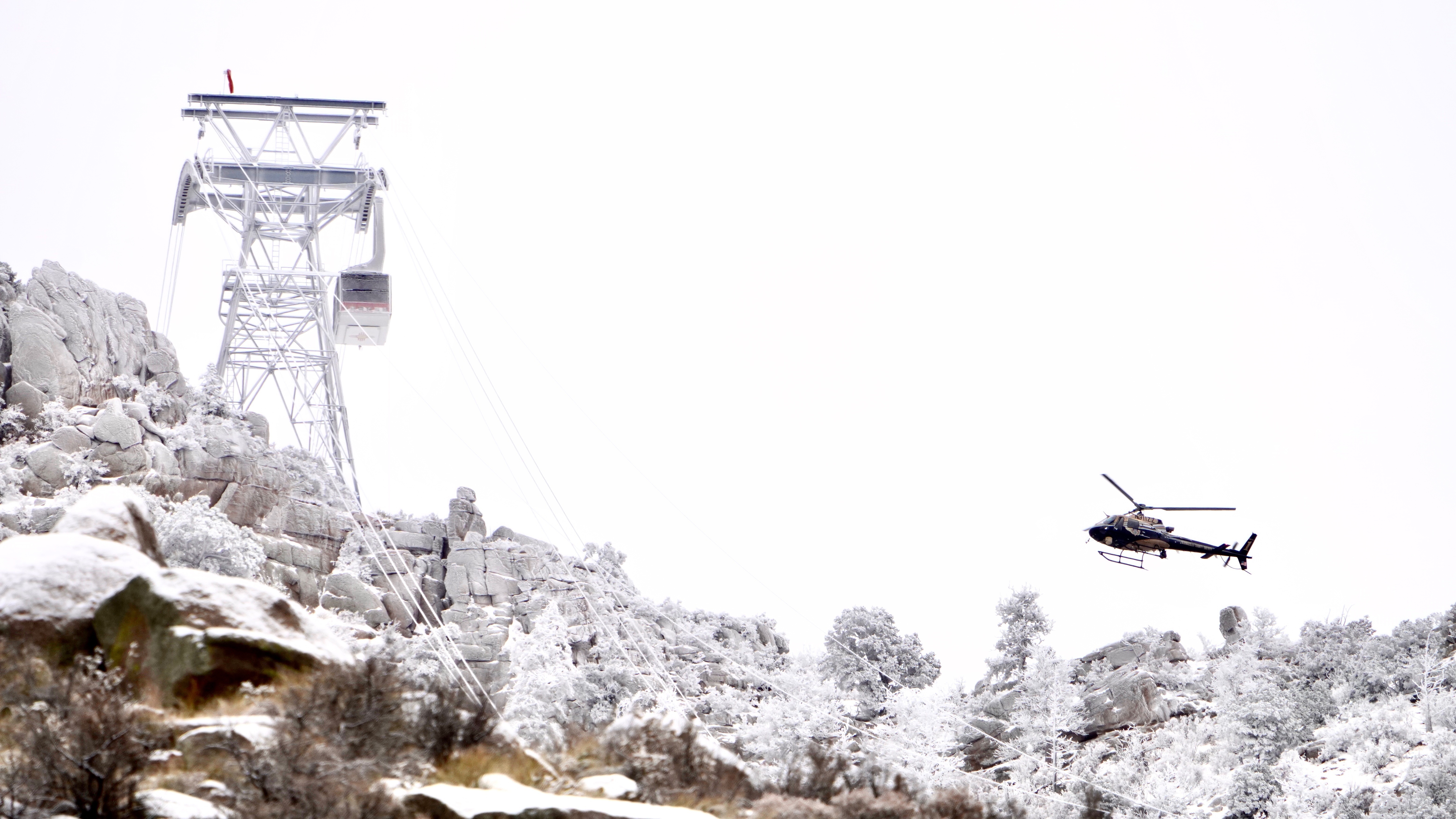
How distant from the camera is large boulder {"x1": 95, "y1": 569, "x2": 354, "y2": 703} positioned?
13711 millimetres

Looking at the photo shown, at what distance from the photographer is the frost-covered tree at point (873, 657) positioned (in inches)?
1937

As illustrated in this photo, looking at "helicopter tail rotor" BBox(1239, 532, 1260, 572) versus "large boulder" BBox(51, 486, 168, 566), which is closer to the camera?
"large boulder" BBox(51, 486, 168, 566)

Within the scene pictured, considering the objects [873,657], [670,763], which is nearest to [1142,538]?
[873,657]

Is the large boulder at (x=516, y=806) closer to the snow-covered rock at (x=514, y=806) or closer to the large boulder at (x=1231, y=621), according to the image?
the snow-covered rock at (x=514, y=806)

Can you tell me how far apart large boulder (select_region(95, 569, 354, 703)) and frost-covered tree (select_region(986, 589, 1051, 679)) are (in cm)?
3849

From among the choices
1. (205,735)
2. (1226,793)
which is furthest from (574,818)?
(1226,793)

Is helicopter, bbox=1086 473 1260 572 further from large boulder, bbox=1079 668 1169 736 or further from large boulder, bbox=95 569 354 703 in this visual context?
large boulder, bbox=95 569 354 703

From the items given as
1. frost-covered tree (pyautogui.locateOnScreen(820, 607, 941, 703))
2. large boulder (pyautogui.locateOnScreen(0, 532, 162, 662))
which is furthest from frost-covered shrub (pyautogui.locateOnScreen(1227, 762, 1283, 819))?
large boulder (pyautogui.locateOnScreen(0, 532, 162, 662))

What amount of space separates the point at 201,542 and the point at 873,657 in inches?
1144

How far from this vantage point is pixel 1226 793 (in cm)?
3484

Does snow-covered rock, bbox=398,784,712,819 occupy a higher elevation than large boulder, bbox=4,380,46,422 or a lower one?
lower

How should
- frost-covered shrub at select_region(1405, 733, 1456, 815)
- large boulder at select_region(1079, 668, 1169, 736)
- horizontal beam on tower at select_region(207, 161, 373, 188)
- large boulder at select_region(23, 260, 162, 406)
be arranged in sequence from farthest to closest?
horizontal beam on tower at select_region(207, 161, 373, 188) < large boulder at select_region(1079, 668, 1169, 736) < large boulder at select_region(23, 260, 162, 406) < frost-covered shrub at select_region(1405, 733, 1456, 815)

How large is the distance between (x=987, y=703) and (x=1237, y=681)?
9.33 metres

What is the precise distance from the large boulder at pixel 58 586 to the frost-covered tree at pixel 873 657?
1472 inches
